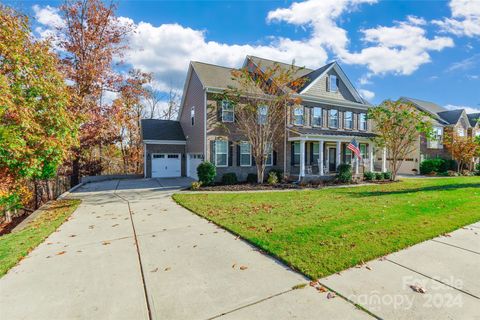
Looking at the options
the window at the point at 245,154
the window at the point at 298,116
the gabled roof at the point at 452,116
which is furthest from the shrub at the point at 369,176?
the gabled roof at the point at 452,116

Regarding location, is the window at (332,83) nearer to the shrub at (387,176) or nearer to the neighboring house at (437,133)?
the shrub at (387,176)

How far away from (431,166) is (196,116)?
77.6ft

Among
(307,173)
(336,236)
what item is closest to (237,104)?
(307,173)

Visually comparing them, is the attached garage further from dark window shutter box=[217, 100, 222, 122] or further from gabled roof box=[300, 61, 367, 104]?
gabled roof box=[300, 61, 367, 104]

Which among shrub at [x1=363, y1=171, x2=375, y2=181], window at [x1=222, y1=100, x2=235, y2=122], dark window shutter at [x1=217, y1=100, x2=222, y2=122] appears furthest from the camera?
shrub at [x1=363, y1=171, x2=375, y2=181]

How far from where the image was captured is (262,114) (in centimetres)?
1532

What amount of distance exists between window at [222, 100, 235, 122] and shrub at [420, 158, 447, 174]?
69.3ft

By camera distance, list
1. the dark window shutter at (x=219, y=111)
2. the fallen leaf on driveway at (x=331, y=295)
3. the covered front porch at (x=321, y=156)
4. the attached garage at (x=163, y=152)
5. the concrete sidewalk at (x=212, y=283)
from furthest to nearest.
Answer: the attached garage at (x=163, y=152) → the covered front porch at (x=321, y=156) → the dark window shutter at (x=219, y=111) → the fallen leaf on driveway at (x=331, y=295) → the concrete sidewalk at (x=212, y=283)

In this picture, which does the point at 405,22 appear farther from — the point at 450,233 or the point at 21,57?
the point at 21,57

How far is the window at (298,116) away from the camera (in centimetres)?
1700

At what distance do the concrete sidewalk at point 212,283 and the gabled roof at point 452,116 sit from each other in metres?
30.5

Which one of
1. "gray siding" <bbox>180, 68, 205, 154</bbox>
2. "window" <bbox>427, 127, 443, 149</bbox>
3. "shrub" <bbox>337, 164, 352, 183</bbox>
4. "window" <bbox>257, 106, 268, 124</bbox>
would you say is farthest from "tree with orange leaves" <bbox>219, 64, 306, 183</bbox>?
"window" <bbox>427, 127, 443, 149</bbox>

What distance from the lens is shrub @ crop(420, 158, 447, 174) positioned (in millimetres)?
23500

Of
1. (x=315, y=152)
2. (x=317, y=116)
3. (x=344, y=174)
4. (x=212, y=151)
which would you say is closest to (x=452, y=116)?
(x=317, y=116)
